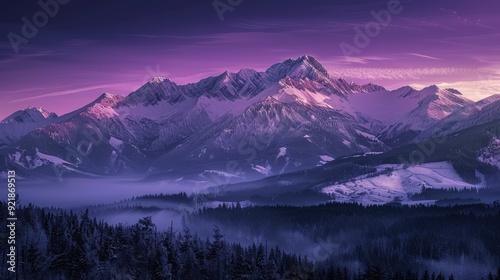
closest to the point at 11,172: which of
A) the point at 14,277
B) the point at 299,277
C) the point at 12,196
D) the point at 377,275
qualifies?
the point at 12,196

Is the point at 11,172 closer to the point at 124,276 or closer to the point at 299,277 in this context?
the point at 124,276

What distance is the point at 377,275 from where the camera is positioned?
194875 mm

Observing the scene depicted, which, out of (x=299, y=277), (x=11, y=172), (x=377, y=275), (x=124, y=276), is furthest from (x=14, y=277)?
(x=377, y=275)

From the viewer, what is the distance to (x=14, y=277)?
630 feet

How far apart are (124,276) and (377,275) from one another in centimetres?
7319

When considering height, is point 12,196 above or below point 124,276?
above

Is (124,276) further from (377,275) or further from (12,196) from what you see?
(377,275)

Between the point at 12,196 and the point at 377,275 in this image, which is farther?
the point at 377,275

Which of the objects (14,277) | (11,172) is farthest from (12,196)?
(14,277)

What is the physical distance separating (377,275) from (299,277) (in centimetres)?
2265

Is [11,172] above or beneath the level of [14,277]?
above

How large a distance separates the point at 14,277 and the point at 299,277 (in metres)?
81.8

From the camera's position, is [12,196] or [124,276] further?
[124,276]

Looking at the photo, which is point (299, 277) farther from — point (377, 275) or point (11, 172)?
point (11, 172)
